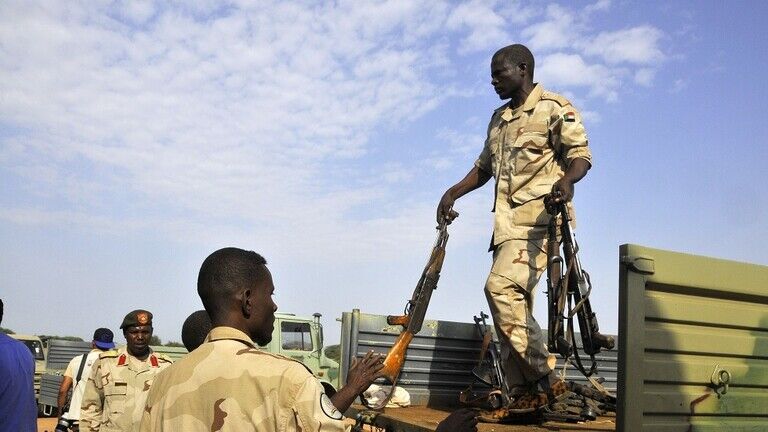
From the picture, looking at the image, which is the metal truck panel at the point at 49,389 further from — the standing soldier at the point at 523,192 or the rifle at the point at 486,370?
the standing soldier at the point at 523,192

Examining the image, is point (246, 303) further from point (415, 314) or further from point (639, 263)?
point (415, 314)

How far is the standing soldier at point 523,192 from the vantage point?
12.5 feet

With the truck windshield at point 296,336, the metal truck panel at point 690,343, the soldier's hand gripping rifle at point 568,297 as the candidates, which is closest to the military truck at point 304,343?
the truck windshield at point 296,336

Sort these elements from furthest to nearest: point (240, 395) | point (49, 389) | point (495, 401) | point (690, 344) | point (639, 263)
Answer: point (49, 389)
point (495, 401)
point (690, 344)
point (639, 263)
point (240, 395)

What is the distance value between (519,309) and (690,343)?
1.30 meters

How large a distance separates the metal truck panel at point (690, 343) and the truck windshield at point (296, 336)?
1062cm

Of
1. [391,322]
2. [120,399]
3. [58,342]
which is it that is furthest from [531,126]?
[58,342]

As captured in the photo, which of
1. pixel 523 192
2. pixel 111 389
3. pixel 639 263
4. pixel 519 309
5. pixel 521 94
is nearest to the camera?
pixel 639 263

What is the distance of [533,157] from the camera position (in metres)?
4.16

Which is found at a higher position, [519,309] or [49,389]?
[519,309]

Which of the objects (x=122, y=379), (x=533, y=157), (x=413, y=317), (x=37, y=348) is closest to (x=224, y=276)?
(x=413, y=317)

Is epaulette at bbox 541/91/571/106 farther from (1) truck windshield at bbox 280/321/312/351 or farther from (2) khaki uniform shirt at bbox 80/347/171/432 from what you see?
(1) truck windshield at bbox 280/321/312/351

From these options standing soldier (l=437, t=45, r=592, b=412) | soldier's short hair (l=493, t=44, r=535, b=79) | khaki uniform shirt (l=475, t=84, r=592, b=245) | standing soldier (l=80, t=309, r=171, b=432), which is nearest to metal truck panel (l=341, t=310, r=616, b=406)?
Result: standing soldier (l=437, t=45, r=592, b=412)

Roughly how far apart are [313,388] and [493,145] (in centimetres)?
265
